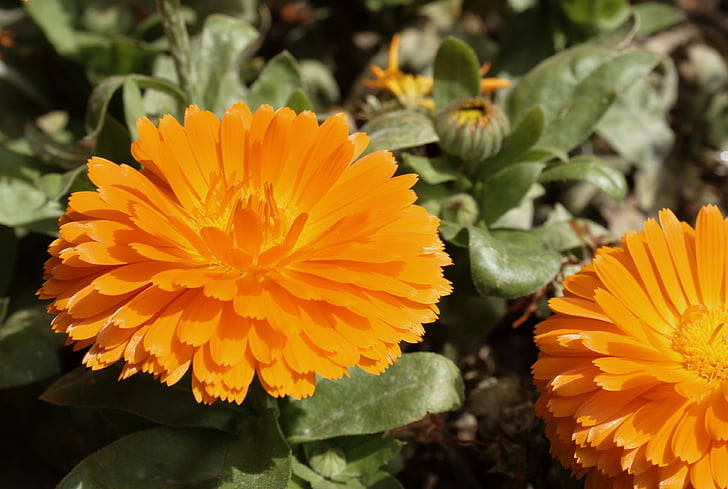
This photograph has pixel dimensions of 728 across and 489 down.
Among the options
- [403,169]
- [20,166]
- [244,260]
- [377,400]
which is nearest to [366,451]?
[377,400]

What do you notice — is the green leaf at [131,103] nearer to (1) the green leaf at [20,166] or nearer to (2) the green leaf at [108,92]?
(2) the green leaf at [108,92]

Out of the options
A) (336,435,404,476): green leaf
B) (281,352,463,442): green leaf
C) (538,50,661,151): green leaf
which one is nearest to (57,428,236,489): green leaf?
(281,352,463,442): green leaf

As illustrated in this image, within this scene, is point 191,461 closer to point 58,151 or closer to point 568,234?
point 58,151

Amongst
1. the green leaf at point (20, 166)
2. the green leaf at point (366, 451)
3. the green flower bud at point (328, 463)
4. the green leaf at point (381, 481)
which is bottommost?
the green leaf at point (381, 481)

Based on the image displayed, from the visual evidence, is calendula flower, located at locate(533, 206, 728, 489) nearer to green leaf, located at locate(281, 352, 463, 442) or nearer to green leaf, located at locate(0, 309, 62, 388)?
green leaf, located at locate(281, 352, 463, 442)

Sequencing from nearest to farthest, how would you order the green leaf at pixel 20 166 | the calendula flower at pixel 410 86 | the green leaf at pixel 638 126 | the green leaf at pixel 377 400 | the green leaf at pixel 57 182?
the green leaf at pixel 377 400 < the green leaf at pixel 57 182 < the green leaf at pixel 20 166 < the calendula flower at pixel 410 86 < the green leaf at pixel 638 126

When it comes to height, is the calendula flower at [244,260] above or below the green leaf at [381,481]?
above

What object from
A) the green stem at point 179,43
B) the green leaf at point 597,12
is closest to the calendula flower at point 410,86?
the green leaf at point 597,12
